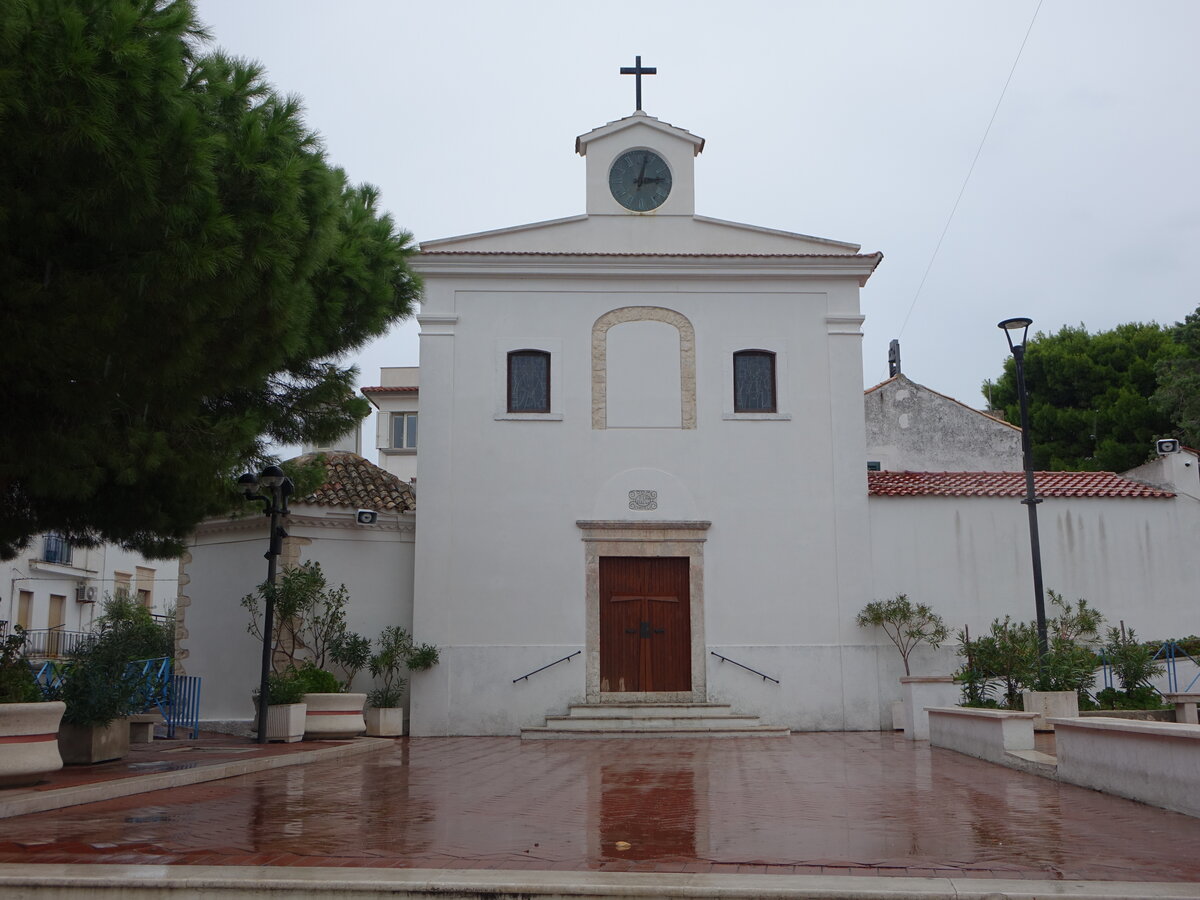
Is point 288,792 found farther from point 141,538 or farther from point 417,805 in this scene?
point 141,538

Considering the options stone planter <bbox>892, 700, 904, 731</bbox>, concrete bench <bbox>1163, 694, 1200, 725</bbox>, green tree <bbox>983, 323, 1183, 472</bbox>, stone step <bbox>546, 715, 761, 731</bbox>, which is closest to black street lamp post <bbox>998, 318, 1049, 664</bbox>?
concrete bench <bbox>1163, 694, 1200, 725</bbox>

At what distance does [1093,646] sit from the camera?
59.6 feet

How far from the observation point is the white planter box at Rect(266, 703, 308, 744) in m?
14.3

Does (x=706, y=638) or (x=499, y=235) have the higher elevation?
(x=499, y=235)

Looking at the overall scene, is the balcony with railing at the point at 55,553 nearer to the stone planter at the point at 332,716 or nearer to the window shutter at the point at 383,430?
the window shutter at the point at 383,430

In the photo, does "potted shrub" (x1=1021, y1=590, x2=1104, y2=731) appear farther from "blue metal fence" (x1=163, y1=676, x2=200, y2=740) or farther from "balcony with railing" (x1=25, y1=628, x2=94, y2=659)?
"balcony with railing" (x1=25, y1=628, x2=94, y2=659)

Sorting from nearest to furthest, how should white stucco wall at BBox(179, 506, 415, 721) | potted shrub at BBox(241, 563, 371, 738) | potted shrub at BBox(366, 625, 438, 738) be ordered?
potted shrub at BBox(241, 563, 371, 738), potted shrub at BBox(366, 625, 438, 738), white stucco wall at BBox(179, 506, 415, 721)

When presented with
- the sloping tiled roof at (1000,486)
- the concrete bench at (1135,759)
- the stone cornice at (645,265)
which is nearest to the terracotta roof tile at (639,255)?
the stone cornice at (645,265)

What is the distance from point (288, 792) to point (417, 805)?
160cm

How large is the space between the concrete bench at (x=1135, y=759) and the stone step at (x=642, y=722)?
796cm

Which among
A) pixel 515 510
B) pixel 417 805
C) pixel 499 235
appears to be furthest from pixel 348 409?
pixel 499 235

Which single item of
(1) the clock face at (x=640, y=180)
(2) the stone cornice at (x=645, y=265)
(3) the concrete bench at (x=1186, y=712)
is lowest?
(3) the concrete bench at (x=1186, y=712)

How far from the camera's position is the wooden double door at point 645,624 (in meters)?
18.2

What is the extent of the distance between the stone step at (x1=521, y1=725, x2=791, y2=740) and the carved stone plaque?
12.2ft
